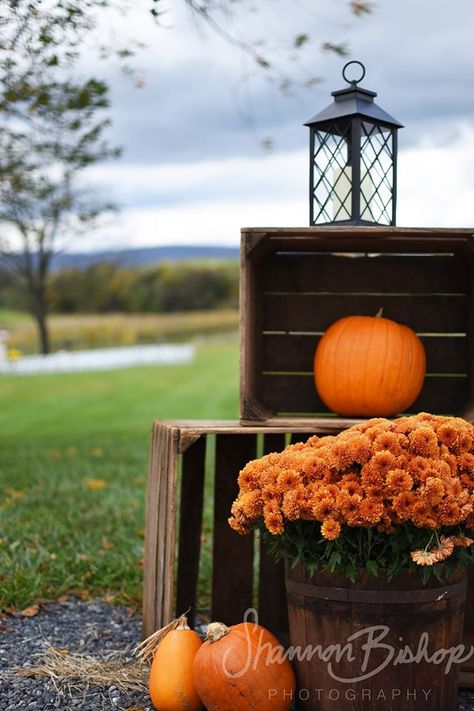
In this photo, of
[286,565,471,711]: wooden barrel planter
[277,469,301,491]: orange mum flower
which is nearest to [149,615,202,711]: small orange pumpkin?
[286,565,471,711]: wooden barrel planter

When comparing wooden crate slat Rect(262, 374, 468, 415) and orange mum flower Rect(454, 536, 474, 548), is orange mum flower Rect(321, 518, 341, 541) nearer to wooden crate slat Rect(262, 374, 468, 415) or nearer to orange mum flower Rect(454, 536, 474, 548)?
orange mum flower Rect(454, 536, 474, 548)

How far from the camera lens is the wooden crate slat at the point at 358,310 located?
13.9 ft

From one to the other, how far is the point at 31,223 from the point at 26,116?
17.9m

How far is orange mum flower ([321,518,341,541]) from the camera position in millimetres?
2842

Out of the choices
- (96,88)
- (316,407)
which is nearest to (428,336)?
(316,407)

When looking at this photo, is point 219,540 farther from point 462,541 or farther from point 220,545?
point 462,541

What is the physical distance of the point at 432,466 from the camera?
2.94 meters

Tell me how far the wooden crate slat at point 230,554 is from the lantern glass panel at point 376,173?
112 cm

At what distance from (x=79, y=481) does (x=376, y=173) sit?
421 cm

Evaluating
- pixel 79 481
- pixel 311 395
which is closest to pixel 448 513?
pixel 311 395

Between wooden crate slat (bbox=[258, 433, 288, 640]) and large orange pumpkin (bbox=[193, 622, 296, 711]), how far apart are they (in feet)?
3.12

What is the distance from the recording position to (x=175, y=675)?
321 centimetres

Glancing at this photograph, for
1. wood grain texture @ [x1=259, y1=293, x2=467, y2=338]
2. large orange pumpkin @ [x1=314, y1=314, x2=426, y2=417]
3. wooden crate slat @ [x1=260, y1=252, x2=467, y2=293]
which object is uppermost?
wooden crate slat @ [x1=260, y1=252, x2=467, y2=293]

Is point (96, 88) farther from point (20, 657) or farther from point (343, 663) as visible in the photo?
point (343, 663)
